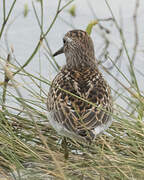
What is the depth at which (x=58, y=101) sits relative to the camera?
5.32 metres

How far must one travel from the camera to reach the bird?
4953 millimetres

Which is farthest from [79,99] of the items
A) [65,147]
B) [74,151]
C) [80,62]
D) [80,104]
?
[80,62]

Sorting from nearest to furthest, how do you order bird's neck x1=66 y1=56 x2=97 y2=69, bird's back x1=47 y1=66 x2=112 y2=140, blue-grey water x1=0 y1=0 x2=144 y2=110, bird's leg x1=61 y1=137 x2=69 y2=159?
bird's back x1=47 y1=66 x2=112 y2=140, bird's leg x1=61 y1=137 x2=69 y2=159, bird's neck x1=66 y1=56 x2=97 y2=69, blue-grey water x1=0 y1=0 x2=144 y2=110

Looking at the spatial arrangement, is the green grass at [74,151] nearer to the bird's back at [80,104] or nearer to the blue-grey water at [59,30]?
the bird's back at [80,104]

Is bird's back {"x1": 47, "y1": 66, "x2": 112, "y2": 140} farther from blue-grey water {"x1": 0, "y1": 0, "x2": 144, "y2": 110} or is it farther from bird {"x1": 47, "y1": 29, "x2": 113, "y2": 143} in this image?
blue-grey water {"x1": 0, "y1": 0, "x2": 144, "y2": 110}

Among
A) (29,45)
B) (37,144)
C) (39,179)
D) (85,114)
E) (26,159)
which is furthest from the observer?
(29,45)

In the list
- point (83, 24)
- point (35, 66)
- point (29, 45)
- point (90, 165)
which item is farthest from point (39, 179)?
point (83, 24)

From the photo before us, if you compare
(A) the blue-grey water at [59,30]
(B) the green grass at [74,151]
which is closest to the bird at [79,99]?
(B) the green grass at [74,151]

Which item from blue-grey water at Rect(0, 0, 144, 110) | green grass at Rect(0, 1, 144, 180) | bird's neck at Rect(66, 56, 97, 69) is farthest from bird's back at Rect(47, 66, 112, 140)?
blue-grey water at Rect(0, 0, 144, 110)

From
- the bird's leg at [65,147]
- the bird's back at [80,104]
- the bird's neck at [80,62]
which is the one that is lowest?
the bird's leg at [65,147]

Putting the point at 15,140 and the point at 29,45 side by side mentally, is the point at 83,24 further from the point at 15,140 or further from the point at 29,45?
the point at 15,140

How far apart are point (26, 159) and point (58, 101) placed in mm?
624

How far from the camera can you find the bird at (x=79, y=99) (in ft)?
16.3

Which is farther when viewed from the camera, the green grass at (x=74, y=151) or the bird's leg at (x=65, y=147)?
the bird's leg at (x=65, y=147)
